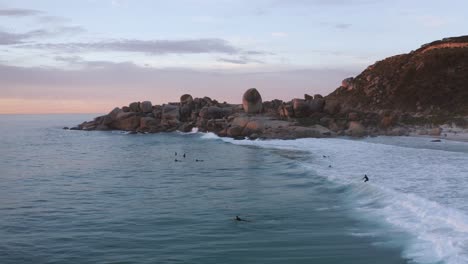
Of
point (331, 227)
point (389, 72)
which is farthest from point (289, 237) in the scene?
point (389, 72)

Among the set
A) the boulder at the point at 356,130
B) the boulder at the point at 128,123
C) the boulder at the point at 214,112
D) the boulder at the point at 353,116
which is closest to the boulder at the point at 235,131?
the boulder at the point at 353,116

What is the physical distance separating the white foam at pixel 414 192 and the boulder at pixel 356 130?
52.0 feet

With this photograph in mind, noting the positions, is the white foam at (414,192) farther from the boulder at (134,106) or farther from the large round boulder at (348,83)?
the boulder at (134,106)

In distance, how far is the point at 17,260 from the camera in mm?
13047

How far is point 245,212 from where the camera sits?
1889 centimetres

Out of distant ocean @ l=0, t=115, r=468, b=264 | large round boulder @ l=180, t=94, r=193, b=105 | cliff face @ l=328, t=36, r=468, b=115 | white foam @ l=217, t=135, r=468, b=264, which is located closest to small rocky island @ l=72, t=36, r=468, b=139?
cliff face @ l=328, t=36, r=468, b=115

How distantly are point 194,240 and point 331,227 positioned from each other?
15.1 ft

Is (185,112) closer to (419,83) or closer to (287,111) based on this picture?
(287,111)

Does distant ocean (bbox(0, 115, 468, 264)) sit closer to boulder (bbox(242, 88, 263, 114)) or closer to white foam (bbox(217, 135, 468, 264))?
white foam (bbox(217, 135, 468, 264))

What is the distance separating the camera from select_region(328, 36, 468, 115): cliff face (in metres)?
66.8

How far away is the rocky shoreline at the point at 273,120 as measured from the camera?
58219 mm

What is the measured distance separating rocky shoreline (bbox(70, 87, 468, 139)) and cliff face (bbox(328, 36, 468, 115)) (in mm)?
3821

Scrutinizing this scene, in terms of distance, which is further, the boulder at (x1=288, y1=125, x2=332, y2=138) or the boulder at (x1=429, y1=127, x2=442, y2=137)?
the boulder at (x1=288, y1=125, x2=332, y2=138)

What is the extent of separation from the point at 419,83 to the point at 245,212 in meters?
61.6
